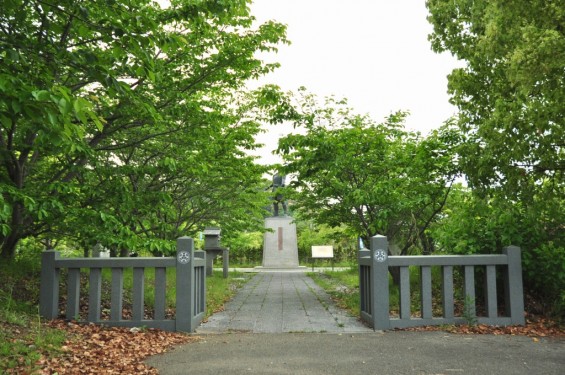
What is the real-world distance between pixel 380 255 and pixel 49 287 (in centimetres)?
474

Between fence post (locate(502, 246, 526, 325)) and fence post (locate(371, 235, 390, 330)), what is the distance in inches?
70.0

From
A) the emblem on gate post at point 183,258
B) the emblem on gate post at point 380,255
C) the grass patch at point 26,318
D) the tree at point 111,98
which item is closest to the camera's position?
the grass patch at point 26,318

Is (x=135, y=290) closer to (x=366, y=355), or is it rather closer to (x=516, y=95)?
(x=366, y=355)

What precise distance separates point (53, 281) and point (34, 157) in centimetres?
220

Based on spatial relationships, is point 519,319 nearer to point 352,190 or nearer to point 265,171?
point 352,190

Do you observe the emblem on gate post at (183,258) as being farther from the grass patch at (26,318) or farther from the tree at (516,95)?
Result: the tree at (516,95)

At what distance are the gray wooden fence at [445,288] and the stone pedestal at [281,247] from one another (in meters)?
18.8

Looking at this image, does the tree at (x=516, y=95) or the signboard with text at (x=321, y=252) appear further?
the signboard with text at (x=321, y=252)

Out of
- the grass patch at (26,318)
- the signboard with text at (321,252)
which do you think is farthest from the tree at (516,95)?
the signboard with text at (321,252)

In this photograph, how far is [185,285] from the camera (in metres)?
6.63

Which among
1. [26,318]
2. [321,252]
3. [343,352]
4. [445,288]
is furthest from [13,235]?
[321,252]

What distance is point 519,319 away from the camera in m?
6.74

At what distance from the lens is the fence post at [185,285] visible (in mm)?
6555

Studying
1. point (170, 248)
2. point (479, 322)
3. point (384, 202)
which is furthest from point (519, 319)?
point (170, 248)
